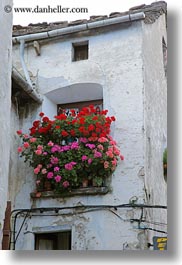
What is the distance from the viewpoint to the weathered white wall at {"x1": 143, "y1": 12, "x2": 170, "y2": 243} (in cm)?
324

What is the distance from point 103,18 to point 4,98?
0.93 meters

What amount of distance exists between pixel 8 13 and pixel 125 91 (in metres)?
0.82

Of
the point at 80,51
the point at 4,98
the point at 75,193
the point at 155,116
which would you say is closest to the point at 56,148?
the point at 75,193

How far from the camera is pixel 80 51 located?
3920 mm

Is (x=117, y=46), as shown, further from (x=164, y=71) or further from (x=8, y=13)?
(x=8, y=13)

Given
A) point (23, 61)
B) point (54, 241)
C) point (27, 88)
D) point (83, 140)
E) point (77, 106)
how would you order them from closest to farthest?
point (54, 241), point (83, 140), point (77, 106), point (27, 88), point (23, 61)

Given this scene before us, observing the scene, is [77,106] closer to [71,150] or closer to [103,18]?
[71,150]

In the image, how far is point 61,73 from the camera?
384 cm

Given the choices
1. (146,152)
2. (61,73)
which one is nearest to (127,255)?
(146,152)

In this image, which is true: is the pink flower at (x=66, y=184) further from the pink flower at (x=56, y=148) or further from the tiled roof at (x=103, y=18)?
the tiled roof at (x=103, y=18)

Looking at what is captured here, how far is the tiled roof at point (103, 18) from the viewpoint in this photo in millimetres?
3572

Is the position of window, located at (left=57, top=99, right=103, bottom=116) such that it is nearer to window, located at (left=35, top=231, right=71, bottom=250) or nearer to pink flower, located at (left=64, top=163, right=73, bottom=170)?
pink flower, located at (left=64, top=163, right=73, bottom=170)

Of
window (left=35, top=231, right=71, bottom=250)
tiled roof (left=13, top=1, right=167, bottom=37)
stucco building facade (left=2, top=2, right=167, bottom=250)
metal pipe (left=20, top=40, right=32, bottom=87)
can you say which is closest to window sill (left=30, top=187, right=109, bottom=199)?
stucco building facade (left=2, top=2, right=167, bottom=250)

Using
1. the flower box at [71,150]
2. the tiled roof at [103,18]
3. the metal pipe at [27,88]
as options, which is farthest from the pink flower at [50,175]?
the tiled roof at [103,18]
